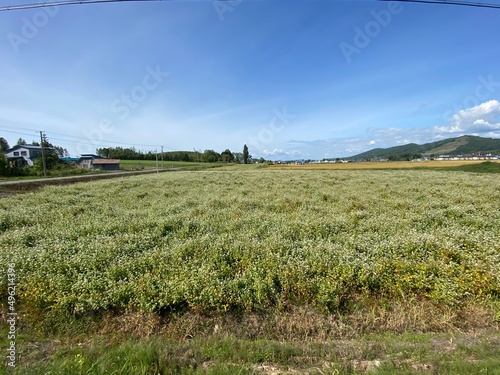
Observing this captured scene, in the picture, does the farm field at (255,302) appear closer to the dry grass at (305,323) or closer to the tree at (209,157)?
the dry grass at (305,323)

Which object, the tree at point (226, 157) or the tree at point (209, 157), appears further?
the tree at point (226, 157)

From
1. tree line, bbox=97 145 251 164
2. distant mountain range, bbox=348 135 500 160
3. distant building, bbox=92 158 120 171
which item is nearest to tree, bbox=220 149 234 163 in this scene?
tree line, bbox=97 145 251 164

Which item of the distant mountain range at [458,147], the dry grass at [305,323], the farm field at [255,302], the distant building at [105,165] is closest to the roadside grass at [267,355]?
the farm field at [255,302]

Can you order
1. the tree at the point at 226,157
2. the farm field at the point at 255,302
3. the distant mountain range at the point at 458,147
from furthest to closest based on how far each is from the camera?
1. the distant mountain range at the point at 458,147
2. the tree at the point at 226,157
3. the farm field at the point at 255,302

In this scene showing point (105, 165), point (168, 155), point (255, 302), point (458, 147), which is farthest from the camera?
point (458, 147)

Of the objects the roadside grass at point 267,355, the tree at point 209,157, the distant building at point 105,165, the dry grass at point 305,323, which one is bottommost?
the dry grass at point 305,323

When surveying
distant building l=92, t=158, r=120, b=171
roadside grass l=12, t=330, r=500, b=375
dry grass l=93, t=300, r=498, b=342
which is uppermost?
distant building l=92, t=158, r=120, b=171

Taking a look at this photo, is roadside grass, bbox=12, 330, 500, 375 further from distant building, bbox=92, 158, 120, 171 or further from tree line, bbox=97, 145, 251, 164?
tree line, bbox=97, 145, 251, 164

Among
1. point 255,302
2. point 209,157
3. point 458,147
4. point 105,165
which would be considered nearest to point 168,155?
point 209,157

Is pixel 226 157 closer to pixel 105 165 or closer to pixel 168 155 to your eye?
pixel 168 155

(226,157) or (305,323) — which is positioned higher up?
(226,157)

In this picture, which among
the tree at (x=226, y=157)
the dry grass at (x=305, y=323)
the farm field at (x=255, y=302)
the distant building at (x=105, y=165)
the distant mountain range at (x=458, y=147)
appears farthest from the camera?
the distant mountain range at (x=458, y=147)

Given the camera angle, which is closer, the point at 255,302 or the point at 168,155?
the point at 255,302

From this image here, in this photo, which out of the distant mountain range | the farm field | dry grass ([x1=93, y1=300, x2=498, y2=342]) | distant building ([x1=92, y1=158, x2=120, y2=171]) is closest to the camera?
the farm field
